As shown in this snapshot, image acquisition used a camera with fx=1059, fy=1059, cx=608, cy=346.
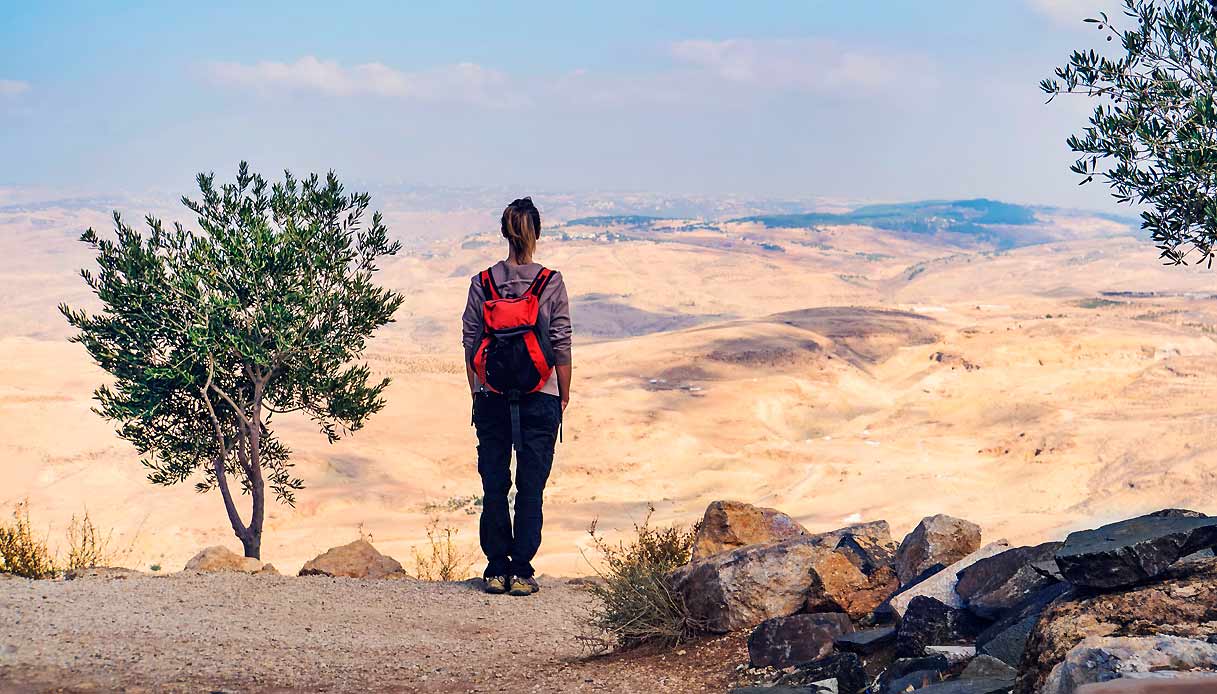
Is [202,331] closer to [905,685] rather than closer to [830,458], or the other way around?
[905,685]

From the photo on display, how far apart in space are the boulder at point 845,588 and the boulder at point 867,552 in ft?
0.52

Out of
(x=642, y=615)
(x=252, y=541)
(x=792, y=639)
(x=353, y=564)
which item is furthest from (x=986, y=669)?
(x=252, y=541)

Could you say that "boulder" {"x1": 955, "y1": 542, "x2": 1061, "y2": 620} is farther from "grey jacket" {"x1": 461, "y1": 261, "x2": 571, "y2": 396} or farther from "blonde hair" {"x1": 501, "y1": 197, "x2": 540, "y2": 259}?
"blonde hair" {"x1": 501, "y1": 197, "x2": 540, "y2": 259}

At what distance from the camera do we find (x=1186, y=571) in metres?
4.08

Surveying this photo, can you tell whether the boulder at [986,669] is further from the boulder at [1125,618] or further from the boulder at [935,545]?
the boulder at [935,545]

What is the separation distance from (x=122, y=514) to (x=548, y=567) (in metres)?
11.9

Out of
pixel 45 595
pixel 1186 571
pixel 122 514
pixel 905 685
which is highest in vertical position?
pixel 1186 571

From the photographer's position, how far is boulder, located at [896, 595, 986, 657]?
5.09m

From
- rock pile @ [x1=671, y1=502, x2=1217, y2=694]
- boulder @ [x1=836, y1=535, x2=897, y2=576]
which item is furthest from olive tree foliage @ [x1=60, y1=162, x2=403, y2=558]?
rock pile @ [x1=671, y1=502, x2=1217, y2=694]

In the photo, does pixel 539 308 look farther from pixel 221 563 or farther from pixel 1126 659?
pixel 221 563

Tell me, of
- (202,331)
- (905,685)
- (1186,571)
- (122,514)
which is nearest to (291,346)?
(202,331)

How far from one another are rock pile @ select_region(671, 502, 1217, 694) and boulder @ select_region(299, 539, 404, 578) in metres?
4.86

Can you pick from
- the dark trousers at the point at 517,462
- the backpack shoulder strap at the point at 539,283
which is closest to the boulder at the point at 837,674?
the dark trousers at the point at 517,462

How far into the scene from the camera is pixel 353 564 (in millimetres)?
10633
